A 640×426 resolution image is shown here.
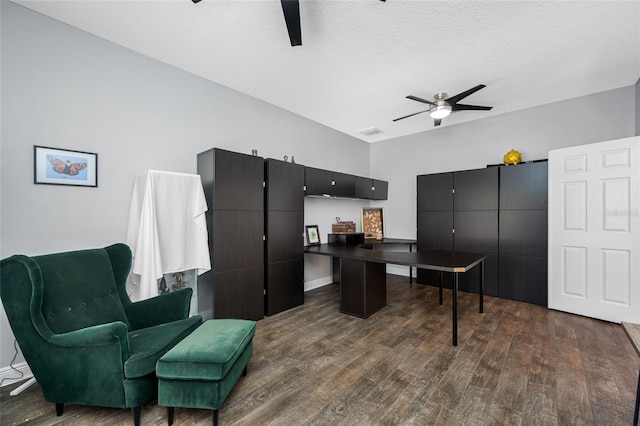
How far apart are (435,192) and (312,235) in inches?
95.4

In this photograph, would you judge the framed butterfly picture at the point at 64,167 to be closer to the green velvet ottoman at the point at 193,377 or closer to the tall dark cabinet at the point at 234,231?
the tall dark cabinet at the point at 234,231

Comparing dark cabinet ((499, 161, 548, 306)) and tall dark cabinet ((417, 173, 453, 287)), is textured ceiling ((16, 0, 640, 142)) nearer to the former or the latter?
dark cabinet ((499, 161, 548, 306))

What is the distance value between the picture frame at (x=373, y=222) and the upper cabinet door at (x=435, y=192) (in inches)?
40.4

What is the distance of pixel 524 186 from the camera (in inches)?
154

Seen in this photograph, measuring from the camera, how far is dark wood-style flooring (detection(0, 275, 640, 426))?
1.72 metres

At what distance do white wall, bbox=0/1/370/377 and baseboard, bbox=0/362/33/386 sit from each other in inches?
2.3

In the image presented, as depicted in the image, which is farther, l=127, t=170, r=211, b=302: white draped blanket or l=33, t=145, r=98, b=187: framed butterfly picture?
l=127, t=170, r=211, b=302: white draped blanket

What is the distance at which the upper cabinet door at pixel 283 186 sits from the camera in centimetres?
345

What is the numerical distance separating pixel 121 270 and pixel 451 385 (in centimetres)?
289

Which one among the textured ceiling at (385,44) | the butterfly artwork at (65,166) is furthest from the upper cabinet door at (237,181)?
the butterfly artwork at (65,166)

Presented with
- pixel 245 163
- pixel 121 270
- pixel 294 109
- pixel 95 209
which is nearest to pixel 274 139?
pixel 294 109

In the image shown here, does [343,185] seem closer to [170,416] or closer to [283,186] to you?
[283,186]

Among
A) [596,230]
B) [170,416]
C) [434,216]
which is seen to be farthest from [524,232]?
[170,416]

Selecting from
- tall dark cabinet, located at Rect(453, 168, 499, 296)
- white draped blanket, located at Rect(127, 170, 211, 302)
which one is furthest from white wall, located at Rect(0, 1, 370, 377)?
tall dark cabinet, located at Rect(453, 168, 499, 296)
